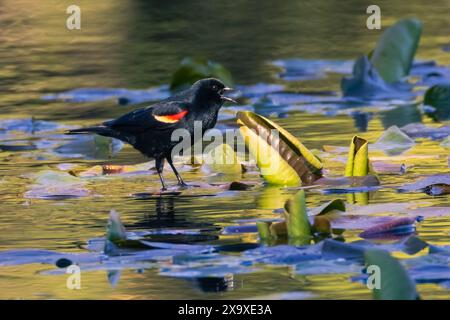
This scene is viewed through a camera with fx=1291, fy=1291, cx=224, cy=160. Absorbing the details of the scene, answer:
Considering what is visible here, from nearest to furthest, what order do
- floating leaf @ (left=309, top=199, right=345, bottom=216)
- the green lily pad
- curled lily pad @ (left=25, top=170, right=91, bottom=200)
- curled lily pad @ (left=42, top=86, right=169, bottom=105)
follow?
the green lily pad → floating leaf @ (left=309, top=199, right=345, bottom=216) → curled lily pad @ (left=25, top=170, right=91, bottom=200) → curled lily pad @ (left=42, top=86, right=169, bottom=105)

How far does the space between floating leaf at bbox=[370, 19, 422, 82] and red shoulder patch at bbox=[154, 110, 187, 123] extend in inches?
124

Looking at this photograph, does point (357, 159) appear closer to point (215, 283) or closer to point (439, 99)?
point (215, 283)

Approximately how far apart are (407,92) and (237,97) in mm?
1410

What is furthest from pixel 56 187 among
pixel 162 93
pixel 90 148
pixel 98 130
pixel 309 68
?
pixel 309 68

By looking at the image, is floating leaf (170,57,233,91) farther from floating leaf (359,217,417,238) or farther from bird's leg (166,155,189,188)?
floating leaf (359,217,417,238)

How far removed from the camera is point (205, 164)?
7684mm

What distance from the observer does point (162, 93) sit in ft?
36.3

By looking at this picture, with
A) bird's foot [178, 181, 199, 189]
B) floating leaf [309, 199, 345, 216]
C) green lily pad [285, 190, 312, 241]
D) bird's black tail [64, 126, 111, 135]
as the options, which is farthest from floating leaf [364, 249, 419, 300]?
bird's black tail [64, 126, 111, 135]

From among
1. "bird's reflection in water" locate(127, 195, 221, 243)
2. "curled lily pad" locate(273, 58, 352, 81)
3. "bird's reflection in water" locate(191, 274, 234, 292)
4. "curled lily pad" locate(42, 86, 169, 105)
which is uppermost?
"curled lily pad" locate(273, 58, 352, 81)

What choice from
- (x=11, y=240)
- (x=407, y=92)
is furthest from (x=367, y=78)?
(x=11, y=240)

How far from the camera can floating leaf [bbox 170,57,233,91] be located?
10.5 m

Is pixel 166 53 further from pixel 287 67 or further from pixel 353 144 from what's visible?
pixel 353 144

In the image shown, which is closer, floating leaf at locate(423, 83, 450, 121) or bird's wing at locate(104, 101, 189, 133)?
bird's wing at locate(104, 101, 189, 133)

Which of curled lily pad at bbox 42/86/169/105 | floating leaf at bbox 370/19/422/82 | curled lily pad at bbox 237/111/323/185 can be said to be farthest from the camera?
curled lily pad at bbox 42/86/169/105
